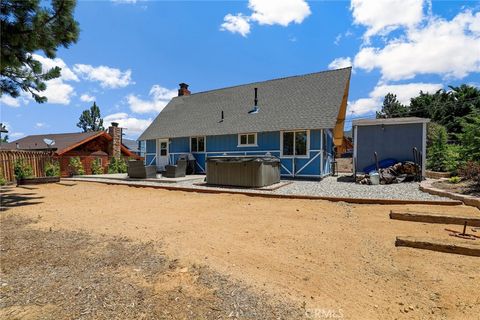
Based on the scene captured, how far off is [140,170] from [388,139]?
12364 millimetres

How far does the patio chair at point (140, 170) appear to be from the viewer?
1324 centimetres

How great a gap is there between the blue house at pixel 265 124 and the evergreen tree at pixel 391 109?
27.2 m

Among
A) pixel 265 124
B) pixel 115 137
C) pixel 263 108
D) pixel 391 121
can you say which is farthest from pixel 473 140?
pixel 115 137

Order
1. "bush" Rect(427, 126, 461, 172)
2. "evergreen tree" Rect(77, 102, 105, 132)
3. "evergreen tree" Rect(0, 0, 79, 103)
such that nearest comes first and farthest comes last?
"evergreen tree" Rect(0, 0, 79, 103) → "bush" Rect(427, 126, 461, 172) → "evergreen tree" Rect(77, 102, 105, 132)

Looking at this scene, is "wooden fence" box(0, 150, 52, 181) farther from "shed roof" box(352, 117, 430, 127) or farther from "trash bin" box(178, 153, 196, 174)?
"shed roof" box(352, 117, 430, 127)

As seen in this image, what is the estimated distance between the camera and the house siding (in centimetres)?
1288

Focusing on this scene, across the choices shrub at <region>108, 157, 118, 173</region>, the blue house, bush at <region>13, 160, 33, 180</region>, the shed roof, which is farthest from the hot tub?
shrub at <region>108, 157, 118, 173</region>

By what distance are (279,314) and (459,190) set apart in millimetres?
8120

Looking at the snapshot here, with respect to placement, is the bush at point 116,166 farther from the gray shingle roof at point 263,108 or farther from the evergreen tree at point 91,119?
the evergreen tree at point 91,119

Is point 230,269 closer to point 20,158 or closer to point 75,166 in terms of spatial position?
point 20,158

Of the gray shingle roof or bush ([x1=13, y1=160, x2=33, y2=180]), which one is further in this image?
the gray shingle roof

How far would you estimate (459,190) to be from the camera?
757 centimetres

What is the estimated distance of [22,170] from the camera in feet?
42.7

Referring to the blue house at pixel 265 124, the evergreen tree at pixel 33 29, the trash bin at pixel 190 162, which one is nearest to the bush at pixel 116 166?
the blue house at pixel 265 124
